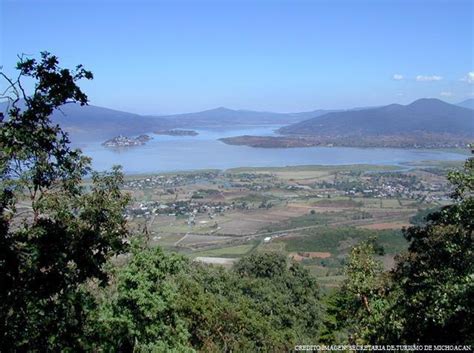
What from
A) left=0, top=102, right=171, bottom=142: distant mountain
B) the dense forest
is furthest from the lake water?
the dense forest

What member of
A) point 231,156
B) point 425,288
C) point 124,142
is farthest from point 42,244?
point 124,142

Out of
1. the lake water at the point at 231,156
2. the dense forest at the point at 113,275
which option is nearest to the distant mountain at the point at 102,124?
the lake water at the point at 231,156

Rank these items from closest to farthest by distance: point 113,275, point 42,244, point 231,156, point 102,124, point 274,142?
point 42,244 → point 113,275 → point 231,156 → point 274,142 → point 102,124

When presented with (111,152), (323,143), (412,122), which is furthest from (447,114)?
(111,152)

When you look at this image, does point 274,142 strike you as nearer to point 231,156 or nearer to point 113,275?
point 231,156

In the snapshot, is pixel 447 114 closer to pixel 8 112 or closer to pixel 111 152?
pixel 111 152

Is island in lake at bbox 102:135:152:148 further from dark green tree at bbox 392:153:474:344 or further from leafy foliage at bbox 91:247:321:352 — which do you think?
dark green tree at bbox 392:153:474:344

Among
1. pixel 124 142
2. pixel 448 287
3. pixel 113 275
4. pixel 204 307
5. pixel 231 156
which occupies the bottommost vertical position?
pixel 204 307
